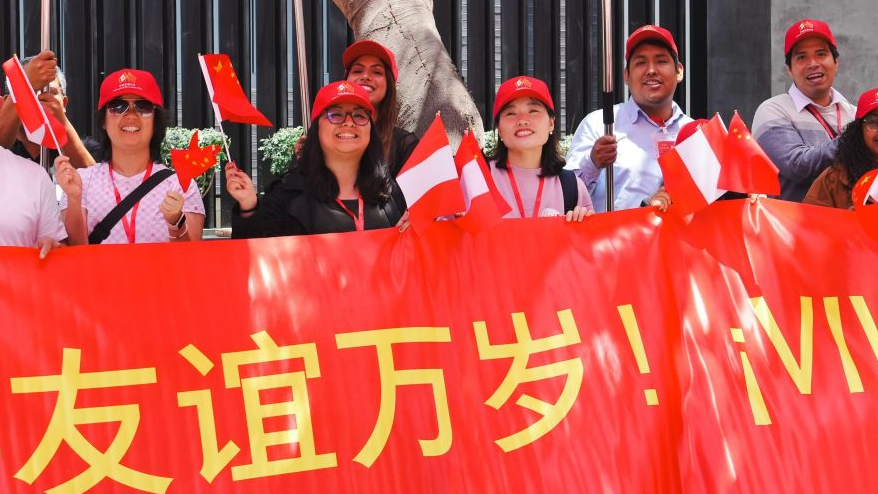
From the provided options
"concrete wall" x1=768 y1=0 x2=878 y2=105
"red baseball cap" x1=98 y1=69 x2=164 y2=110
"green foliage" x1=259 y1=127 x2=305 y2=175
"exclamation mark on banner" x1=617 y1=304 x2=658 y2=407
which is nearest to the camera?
"exclamation mark on banner" x1=617 y1=304 x2=658 y2=407

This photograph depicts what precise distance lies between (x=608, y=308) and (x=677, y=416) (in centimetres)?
43

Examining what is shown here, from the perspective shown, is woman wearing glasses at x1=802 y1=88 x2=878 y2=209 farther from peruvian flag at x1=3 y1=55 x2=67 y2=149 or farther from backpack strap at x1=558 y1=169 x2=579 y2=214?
peruvian flag at x1=3 y1=55 x2=67 y2=149

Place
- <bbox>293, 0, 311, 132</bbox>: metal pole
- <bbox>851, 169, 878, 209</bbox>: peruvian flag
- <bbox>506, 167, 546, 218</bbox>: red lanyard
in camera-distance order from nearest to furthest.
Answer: <bbox>851, 169, 878, 209</bbox>: peruvian flag
<bbox>506, 167, 546, 218</bbox>: red lanyard
<bbox>293, 0, 311, 132</bbox>: metal pole

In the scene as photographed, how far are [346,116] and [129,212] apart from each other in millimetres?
888

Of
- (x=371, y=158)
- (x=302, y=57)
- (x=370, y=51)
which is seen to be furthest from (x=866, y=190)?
(x=302, y=57)

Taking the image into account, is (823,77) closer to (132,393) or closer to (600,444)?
(600,444)

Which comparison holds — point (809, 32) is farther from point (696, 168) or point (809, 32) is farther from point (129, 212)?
point (129, 212)

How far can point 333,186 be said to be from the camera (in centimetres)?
406

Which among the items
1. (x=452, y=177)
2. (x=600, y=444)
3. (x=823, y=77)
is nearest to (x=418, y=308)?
(x=452, y=177)

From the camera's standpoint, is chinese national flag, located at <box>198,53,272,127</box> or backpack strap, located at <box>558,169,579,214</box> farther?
backpack strap, located at <box>558,169,579,214</box>

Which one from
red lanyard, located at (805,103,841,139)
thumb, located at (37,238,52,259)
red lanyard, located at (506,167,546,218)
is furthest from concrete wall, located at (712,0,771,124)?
thumb, located at (37,238,52,259)

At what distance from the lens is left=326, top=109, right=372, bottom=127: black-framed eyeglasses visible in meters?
4.10

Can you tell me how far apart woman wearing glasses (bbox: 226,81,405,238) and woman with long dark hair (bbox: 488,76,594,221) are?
49 cm

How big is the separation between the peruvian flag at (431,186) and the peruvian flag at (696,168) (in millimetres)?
758
